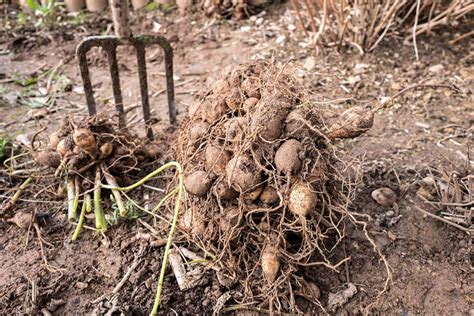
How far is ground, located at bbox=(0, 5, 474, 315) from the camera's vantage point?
5.92 feet

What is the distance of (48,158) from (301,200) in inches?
47.9

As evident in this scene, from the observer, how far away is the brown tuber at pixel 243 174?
1681mm

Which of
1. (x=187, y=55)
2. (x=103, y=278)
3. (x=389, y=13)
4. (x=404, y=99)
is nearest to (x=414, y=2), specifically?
(x=389, y=13)

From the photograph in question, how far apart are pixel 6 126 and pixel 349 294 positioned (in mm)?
2083

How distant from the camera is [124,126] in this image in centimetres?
240

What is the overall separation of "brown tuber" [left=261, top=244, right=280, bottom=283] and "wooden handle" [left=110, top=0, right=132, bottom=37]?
4.34ft

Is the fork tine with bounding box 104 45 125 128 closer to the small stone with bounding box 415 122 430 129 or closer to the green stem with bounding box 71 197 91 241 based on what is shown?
the green stem with bounding box 71 197 91 241

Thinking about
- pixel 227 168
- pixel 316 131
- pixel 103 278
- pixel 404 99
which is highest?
pixel 316 131

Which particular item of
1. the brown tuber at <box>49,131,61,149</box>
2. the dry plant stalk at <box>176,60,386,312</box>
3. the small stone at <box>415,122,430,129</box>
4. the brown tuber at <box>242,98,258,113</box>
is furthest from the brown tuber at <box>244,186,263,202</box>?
the small stone at <box>415,122,430,129</box>

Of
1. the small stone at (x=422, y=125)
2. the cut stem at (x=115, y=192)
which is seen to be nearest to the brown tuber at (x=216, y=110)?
the cut stem at (x=115, y=192)

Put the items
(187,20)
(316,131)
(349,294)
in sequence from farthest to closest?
1. (187,20)
2. (349,294)
3. (316,131)

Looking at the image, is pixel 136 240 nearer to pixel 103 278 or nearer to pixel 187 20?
pixel 103 278

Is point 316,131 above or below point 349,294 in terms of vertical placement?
above

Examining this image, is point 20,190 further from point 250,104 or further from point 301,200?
point 301,200
